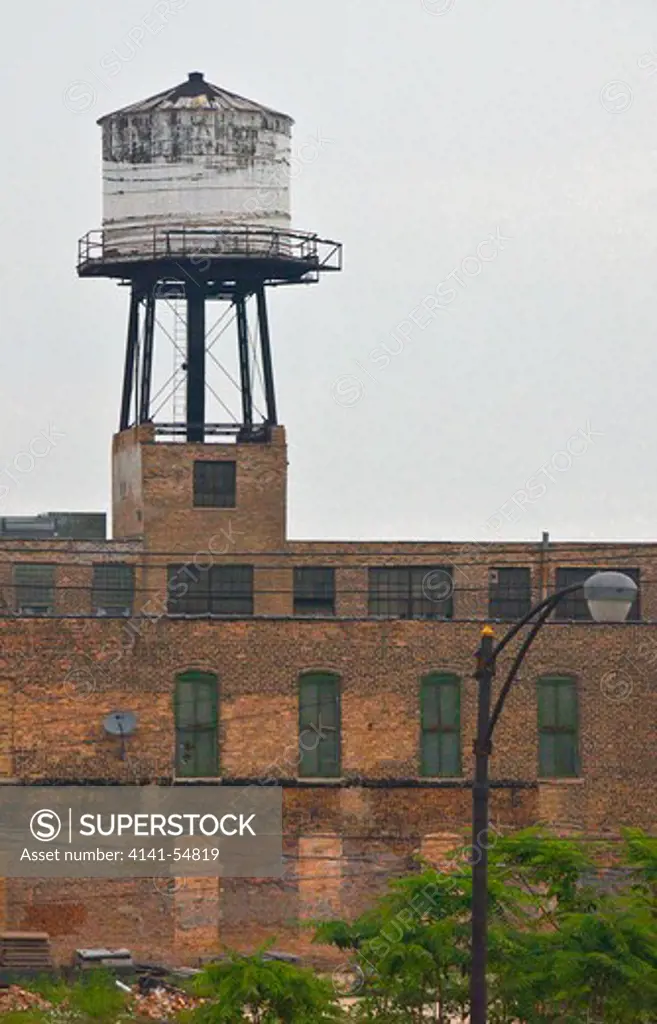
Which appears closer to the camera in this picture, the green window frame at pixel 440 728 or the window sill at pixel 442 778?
the window sill at pixel 442 778

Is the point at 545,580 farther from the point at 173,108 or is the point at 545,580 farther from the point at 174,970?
the point at 174,970

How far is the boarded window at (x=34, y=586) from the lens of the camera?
2591 inches

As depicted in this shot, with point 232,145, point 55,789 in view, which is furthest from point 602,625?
point 232,145

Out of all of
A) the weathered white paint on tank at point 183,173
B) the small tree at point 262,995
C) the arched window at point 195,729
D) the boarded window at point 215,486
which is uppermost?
the weathered white paint on tank at point 183,173

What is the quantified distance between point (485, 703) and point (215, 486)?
3900 centimetres

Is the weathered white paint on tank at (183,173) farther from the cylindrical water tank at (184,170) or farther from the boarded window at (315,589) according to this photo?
the boarded window at (315,589)

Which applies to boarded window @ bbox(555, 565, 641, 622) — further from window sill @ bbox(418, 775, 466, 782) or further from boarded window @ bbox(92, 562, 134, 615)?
window sill @ bbox(418, 775, 466, 782)

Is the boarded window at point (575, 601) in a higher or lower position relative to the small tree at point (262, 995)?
higher

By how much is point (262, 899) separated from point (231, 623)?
524 cm

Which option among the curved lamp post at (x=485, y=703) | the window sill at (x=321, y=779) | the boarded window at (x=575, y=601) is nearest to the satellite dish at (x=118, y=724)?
the window sill at (x=321, y=779)

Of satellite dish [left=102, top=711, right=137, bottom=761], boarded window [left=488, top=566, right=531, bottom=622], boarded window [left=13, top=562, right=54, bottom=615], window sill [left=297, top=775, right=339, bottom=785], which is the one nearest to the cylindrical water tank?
boarded window [left=13, top=562, right=54, bottom=615]

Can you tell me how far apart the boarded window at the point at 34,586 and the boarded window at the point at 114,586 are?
118 centimetres

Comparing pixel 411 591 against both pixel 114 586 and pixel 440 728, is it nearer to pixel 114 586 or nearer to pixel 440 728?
pixel 114 586

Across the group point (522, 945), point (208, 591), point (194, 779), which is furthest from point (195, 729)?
point (522, 945)
